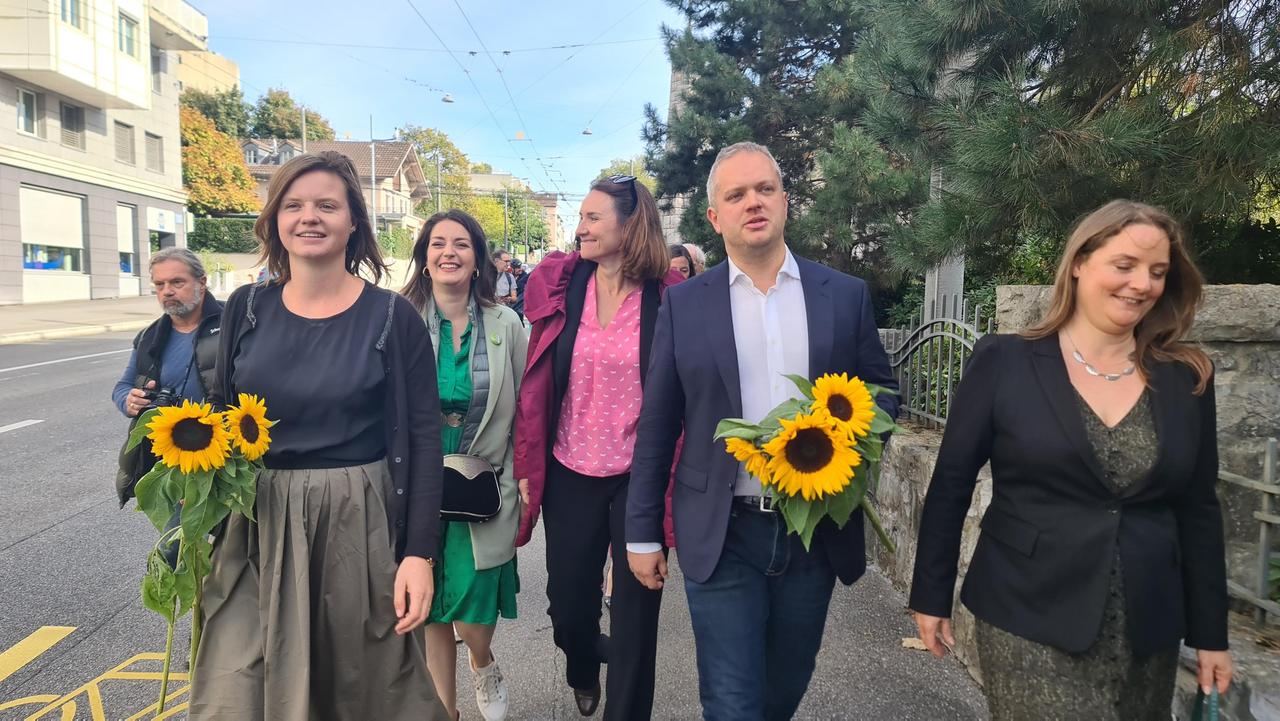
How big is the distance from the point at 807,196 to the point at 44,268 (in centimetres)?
2690

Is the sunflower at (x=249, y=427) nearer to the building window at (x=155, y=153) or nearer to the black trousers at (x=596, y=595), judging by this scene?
the black trousers at (x=596, y=595)

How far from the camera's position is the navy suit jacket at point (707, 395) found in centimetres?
242

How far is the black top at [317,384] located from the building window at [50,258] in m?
28.6

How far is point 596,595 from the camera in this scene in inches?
127

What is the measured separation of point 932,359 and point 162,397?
4438 mm

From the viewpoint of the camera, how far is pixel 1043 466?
2.02 meters

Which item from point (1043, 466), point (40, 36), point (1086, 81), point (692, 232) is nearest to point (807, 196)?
point (692, 232)

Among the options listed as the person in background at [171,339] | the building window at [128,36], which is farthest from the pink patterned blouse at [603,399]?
the building window at [128,36]

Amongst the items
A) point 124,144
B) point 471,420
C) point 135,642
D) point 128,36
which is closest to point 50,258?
point 124,144

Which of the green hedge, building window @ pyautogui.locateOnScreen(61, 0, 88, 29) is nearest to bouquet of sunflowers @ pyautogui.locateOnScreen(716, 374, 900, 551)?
building window @ pyautogui.locateOnScreen(61, 0, 88, 29)

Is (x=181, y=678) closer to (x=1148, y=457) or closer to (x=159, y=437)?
(x=159, y=437)

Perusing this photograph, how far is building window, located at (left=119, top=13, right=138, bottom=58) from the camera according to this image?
28595 millimetres

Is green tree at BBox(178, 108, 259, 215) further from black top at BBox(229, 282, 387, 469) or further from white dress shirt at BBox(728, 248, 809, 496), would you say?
white dress shirt at BBox(728, 248, 809, 496)

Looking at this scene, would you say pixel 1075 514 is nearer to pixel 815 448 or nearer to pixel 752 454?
pixel 815 448
